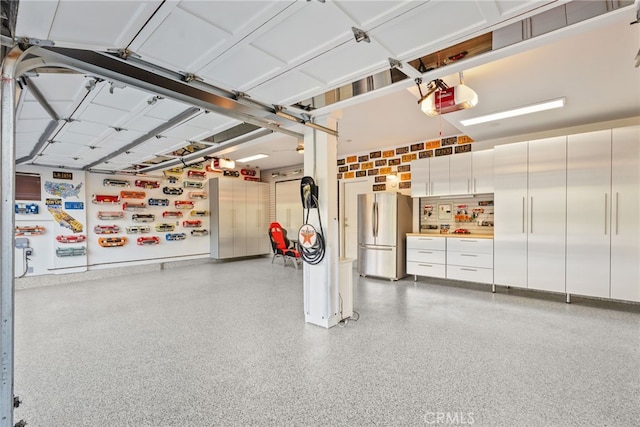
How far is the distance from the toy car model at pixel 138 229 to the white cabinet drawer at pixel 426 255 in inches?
238

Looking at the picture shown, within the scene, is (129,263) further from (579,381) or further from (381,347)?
(579,381)

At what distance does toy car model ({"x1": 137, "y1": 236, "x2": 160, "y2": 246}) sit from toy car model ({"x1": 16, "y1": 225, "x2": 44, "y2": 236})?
171 centimetres

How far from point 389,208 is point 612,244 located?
319 centimetres

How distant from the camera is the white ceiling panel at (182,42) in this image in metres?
1.52

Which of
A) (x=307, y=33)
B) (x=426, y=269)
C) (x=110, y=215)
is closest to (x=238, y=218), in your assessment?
(x=110, y=215)

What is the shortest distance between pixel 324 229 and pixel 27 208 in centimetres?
613

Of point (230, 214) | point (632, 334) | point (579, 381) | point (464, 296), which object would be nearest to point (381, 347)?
point (579, 381)

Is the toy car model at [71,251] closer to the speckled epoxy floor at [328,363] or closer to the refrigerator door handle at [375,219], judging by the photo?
the speckled epoxy floor at [328,363]

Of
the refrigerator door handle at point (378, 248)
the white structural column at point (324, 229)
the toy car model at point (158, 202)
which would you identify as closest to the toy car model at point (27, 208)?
the toy car model at point (158, 202)

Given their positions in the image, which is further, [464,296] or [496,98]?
[464,296]

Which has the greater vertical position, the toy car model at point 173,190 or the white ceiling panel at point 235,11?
the white ceiling panel at point 235,11

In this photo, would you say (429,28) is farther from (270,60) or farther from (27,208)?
(27,208)

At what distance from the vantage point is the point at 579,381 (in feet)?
7.17

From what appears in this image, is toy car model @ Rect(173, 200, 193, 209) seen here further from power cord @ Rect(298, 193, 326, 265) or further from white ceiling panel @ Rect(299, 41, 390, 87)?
white ceiling panel @ Rect(299, 41, 390, 87)
